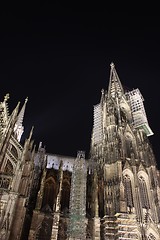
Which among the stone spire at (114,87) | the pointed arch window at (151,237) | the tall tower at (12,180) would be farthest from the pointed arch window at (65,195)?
the stone spire at (114,87)

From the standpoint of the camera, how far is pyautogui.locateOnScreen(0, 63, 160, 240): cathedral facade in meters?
22.5

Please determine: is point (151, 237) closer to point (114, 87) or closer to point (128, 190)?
point (128, 190)

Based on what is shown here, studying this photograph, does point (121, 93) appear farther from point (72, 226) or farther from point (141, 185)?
point (72, 226)

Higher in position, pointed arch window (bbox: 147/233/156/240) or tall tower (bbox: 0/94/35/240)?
tall tower (bbox: 0/94/35/240)

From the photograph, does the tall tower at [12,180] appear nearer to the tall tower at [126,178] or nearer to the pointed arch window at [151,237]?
the tall tower at [126,178]

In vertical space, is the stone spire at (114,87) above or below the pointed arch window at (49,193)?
above

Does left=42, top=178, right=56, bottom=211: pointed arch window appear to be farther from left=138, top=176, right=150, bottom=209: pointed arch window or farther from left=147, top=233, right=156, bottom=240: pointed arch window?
left=147, top=233, right=156, bottom=240: pointed arch window

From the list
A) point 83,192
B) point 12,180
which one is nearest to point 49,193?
point 83,192

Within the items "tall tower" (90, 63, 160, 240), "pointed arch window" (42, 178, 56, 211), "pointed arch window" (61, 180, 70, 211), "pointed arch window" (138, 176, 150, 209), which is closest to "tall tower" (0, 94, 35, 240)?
"pointed arch window" (42, 178, 56, 211)

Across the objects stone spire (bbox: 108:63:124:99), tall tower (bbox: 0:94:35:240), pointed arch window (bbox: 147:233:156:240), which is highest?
stone spire (bbox: 108:63:124:99)

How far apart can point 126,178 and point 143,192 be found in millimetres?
2703

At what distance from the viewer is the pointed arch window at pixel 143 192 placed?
28.0 metres

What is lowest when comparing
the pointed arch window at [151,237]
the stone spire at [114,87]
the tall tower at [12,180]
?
the pointed arch window at [151,237]

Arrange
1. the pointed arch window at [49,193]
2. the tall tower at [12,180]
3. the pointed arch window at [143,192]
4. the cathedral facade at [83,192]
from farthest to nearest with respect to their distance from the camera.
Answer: the pointed arch window at [49,193], the pointed arch window at [143,192], the cathedral facade at [83,192], the tall tower at [12,180]
